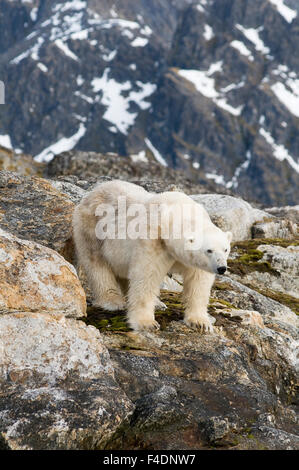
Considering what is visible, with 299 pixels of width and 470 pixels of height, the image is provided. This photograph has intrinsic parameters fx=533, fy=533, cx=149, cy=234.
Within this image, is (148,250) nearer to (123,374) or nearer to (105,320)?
(105,320)

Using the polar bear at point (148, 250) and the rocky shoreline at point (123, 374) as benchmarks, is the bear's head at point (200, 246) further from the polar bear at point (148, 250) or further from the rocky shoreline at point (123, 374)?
the rocky shoreline at point (123, 374)

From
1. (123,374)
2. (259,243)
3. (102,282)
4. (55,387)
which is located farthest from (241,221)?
(55,387)

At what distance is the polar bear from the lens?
31.1 feet

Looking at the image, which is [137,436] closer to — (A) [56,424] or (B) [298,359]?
(A) [56,424]

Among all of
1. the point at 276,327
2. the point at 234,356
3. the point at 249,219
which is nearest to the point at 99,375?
the point at 234,356

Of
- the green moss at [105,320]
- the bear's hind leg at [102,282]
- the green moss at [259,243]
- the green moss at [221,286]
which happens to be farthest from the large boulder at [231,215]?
the green moss at [105,320]

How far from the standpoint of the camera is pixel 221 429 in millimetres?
6977

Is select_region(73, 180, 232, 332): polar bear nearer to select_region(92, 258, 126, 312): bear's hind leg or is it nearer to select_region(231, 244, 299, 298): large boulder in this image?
select_region(92, 258, 126, 312): bear's hind leg

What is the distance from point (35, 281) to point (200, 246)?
288 centimetres

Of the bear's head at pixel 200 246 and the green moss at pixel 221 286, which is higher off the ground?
the bear's head at pixel 200 246

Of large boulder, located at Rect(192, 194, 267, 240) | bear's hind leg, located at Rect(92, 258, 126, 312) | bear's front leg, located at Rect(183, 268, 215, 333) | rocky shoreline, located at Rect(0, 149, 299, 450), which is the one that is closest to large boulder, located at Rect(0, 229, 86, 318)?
rocky shoreline, located at Rect(0, 149, 299, 450)

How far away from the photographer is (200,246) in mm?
9297

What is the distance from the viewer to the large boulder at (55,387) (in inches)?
252

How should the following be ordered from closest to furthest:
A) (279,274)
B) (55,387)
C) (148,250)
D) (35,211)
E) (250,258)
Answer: (55,387)
(148,250)
(35,211)
(279,274)
(250,258)
